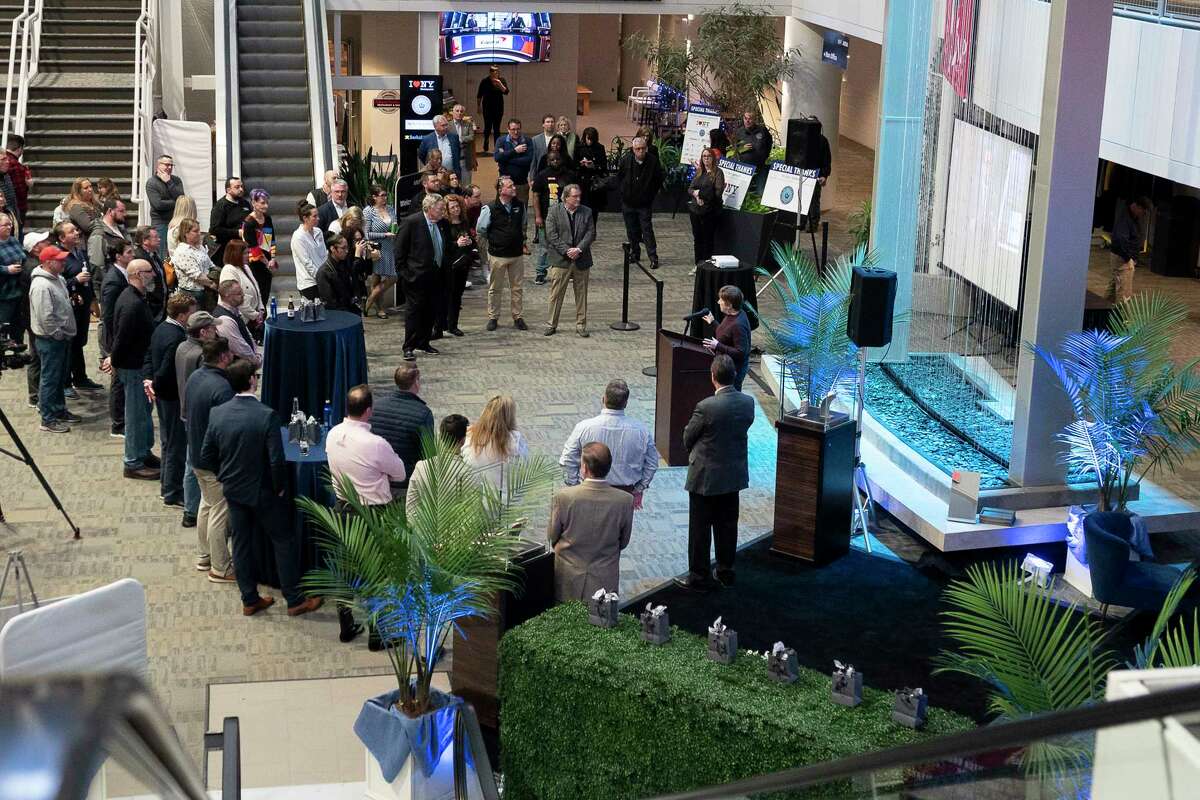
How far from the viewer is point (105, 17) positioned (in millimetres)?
17625

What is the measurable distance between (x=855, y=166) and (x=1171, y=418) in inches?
643

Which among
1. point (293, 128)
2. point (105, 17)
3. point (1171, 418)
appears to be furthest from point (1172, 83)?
point (105, 17)

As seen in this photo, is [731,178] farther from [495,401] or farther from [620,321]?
[495,401]

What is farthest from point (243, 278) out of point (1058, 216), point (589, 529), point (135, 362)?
point (1058, 216)

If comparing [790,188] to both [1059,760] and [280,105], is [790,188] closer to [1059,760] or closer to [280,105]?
[280,105]

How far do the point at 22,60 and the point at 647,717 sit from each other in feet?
44.2

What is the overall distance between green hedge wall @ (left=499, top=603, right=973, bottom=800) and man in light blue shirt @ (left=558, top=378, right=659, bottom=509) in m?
1.42

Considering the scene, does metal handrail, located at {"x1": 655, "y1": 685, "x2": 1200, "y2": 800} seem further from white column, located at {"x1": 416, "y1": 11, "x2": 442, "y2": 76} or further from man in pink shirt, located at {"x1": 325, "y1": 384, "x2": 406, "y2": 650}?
white column, located at {"x1": 416, "y1": 11, "x2": 442, "y2": 76}

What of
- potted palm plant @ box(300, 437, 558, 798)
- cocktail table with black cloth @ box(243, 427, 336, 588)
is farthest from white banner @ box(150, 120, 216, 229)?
potted palm plant @ box(300, 437, 558, 798)

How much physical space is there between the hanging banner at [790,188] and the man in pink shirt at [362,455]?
813 centimetres

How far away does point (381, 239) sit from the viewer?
1267 centimetres

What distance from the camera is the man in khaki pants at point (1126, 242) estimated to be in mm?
13789

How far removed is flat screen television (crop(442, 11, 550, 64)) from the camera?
966 inches

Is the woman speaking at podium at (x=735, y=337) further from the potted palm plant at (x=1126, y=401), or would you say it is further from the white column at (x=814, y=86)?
the white column at (x=814, y=86)
